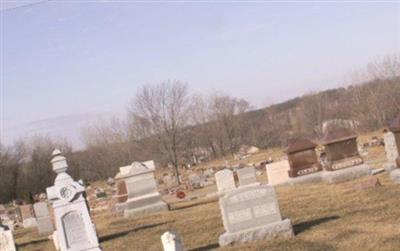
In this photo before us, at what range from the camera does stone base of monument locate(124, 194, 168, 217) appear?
1889 cm

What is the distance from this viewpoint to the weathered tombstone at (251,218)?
9883mm

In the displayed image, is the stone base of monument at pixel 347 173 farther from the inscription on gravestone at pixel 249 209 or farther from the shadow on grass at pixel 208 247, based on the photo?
the shadow on grass at pixel 208 247

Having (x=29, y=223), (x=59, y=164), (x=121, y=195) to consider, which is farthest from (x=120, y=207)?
(x=59, y=164)

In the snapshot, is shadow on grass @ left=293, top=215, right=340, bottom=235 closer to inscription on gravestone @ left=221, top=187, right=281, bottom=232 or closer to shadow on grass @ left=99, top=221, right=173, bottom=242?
inscription on gravestone @ left=221, top=187, right=281, bottom=232

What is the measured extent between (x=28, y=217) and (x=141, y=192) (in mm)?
10367

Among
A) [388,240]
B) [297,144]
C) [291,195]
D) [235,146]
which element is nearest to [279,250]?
[388,240]

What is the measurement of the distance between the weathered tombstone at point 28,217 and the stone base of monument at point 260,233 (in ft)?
57.6

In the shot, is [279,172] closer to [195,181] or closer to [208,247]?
[208,247]

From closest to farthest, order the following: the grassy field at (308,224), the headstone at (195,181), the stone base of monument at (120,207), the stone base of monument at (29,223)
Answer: the grassy field at (308,224) → the stone base of monument at (120,207) → the stone base of monument at (29,223) → the headstone at (195,181)

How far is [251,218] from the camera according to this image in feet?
32.7

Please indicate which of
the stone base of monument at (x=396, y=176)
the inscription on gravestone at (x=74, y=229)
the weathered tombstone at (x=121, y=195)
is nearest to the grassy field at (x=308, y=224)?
the stone base of monument at (x=396, y=176)

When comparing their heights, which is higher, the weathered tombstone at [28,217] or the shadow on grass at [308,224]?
the weathered tombstone at [28,217]

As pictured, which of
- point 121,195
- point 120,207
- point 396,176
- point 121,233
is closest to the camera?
point 396,176

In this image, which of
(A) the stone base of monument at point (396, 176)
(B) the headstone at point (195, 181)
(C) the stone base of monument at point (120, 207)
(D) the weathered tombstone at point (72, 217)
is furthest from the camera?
(B) the headstone at point (195, 181)
